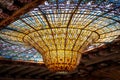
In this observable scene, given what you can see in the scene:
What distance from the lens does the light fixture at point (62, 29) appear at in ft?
20.9

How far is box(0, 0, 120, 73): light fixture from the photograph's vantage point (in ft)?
20.9

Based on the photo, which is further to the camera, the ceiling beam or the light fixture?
the ceiling beam

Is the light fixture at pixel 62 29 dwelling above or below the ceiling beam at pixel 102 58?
above

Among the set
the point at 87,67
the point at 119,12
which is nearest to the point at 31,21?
the point at 119,12

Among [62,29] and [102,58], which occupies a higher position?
[62,29]

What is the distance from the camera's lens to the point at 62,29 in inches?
275

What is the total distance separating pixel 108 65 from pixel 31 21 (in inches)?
287

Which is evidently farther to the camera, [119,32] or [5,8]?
[119,32]

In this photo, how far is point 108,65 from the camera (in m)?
13.1

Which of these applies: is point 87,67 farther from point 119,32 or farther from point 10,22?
point 10,22

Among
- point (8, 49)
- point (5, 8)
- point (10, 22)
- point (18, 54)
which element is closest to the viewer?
point (5, 8)

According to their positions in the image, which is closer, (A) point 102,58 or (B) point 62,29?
(B) point 62,29

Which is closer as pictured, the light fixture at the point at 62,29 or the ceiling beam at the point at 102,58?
the light fixture at the point at 62,29

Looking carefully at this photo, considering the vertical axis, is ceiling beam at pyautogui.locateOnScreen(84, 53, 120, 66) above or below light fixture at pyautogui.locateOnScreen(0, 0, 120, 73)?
below
